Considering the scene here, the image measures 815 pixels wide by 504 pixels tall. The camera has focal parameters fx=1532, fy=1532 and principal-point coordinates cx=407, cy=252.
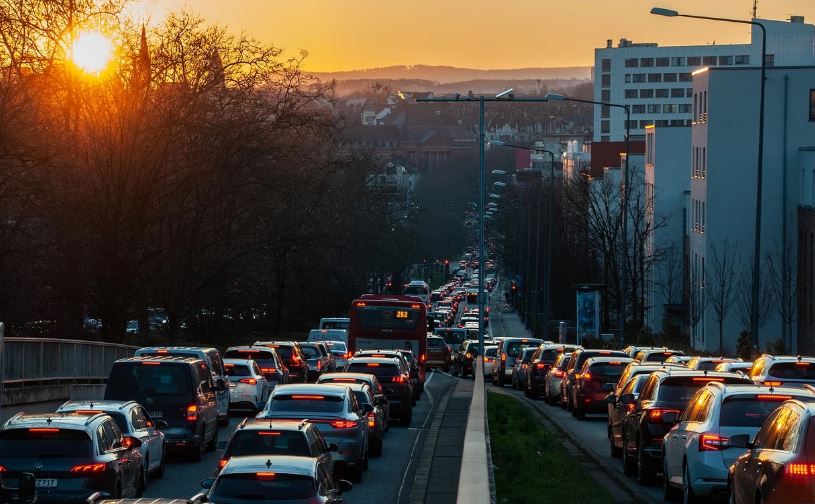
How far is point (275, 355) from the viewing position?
41.0 m

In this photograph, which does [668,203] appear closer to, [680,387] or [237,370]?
[237,370]

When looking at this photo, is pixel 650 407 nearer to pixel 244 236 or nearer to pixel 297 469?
pixel 297 469

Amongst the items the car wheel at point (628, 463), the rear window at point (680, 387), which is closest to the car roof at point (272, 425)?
the rear window at point (680, 387)

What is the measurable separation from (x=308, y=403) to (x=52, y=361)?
13666 millimetres

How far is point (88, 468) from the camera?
1808 cm

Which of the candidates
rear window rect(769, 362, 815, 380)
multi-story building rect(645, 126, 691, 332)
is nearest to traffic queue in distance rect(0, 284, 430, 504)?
rear window rect(769, 362, 815, 380)

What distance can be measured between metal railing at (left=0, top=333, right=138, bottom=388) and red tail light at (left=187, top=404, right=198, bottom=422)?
454cm

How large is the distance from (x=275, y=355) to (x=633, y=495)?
21.1 metres

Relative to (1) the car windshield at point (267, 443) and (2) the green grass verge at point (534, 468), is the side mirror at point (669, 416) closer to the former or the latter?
(2) the green grass verge at point (534, 468)

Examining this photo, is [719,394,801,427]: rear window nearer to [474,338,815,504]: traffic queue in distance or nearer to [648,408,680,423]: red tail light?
[474,338,815,504]: traffic queue in distance

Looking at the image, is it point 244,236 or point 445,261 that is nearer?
point 244,236

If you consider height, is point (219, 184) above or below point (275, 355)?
above

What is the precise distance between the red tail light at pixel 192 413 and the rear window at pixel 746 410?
37.1ft

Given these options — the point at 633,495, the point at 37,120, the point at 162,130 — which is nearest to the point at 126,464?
the point at 633,495
